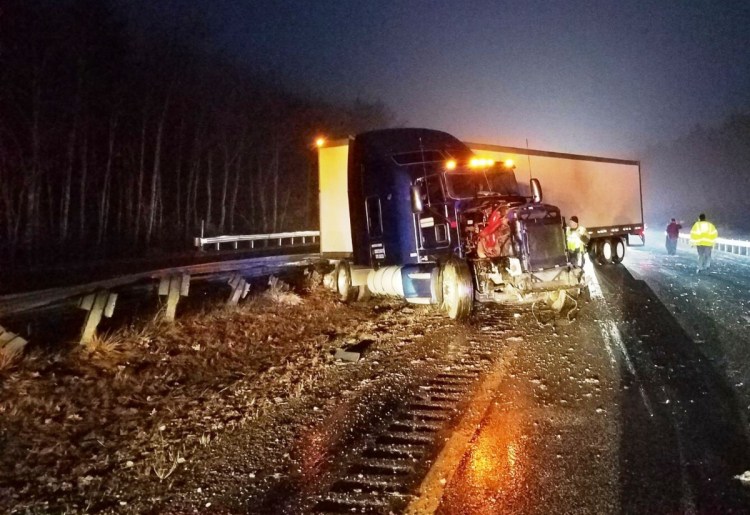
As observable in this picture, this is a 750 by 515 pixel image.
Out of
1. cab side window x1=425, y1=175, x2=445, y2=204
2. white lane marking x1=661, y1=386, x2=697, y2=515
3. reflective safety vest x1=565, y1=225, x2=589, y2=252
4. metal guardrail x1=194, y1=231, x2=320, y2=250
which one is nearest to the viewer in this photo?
white lane marking x1=661, y1=386, x2=697, y2=515

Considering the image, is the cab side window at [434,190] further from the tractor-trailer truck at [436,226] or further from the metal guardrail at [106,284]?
the metal guardrail at [106,284]

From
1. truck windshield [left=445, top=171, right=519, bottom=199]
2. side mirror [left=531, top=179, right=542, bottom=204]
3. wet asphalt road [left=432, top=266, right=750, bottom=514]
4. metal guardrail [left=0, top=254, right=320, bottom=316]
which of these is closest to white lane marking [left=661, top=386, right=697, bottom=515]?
wet asphalt road [left=432, top=266, right=750, bottom=514]

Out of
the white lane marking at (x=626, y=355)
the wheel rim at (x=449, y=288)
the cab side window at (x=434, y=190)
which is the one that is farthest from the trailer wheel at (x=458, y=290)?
the white lane marking at (x=626, y=355)

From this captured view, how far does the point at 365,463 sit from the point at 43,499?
245 centimetres

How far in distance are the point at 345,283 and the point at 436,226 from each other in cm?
329

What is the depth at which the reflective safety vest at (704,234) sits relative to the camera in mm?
16938

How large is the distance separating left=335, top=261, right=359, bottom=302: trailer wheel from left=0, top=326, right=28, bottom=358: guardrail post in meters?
7.26

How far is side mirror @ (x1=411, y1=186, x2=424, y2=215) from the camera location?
1121cm

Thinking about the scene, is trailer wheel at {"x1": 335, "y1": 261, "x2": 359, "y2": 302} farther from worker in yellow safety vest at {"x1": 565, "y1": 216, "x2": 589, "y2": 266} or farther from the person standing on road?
the person standing on road

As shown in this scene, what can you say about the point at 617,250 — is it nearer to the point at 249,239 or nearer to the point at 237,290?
the point at 237,290

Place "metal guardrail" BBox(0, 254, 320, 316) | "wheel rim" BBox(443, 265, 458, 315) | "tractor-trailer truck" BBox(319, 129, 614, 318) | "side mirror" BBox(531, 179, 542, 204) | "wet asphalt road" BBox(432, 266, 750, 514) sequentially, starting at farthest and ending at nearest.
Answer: "side mirror" BBox(531, 179, 542, 204) < "metal guardrail" BBox(0, 254, 320, 316) < "wheel rim" BBox(443, 265, 458, 315) < "tractor-trailer truck" BBox(319, 129, 614, 318) < "wet asphalt road" BBox(432, 266, 750, 514)

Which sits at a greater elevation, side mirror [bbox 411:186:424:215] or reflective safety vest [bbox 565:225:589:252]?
side mirror [bbox 411:186:424:215]

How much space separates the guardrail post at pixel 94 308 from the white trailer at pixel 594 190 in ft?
38.4

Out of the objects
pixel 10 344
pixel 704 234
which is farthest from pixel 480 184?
pixel 704 234
